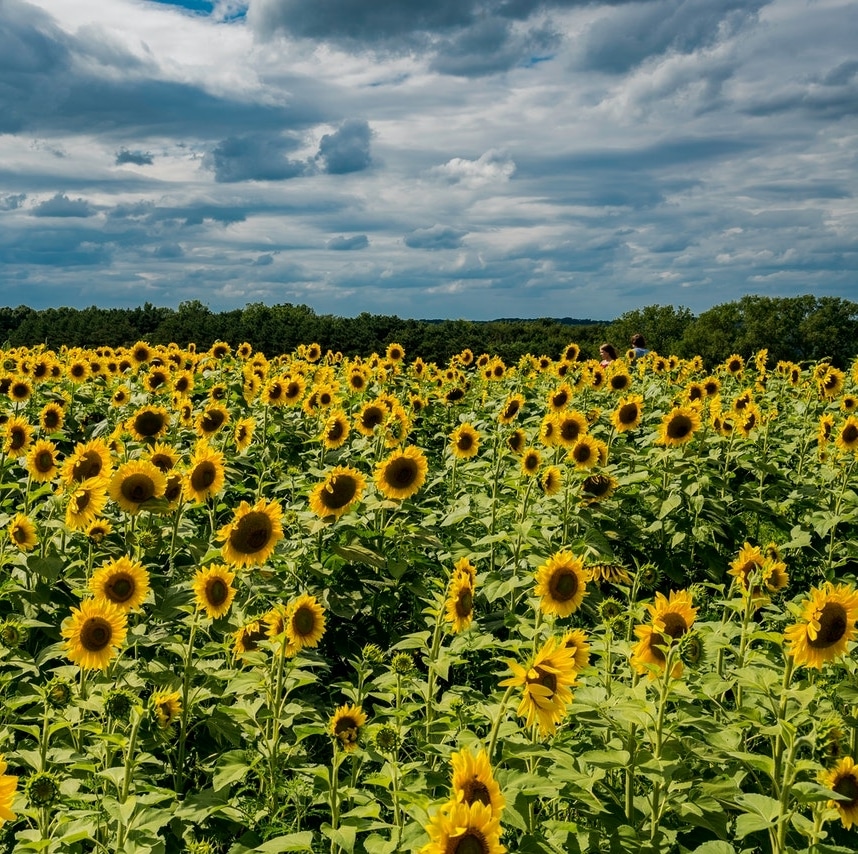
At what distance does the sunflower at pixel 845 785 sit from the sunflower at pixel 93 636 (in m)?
3.10

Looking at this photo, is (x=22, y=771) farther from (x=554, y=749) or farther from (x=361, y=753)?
(x=554, y=749)

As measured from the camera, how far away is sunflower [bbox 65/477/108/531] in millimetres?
5613

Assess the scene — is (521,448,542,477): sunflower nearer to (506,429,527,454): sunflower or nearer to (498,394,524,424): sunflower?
(506,429,527,454): sunflower

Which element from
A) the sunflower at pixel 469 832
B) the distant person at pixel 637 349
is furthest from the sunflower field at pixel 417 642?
the distant person at pixel 637 349

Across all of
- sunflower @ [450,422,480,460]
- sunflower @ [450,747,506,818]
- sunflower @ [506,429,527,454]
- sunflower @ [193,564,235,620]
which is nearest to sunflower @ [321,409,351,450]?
sunflower @ [450,422,480,460]

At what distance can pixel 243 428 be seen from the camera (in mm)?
7969

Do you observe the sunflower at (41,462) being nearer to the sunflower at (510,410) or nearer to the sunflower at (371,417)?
the sunflower at (371,417)

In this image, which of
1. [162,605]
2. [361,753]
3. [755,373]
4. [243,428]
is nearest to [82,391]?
[243,428]

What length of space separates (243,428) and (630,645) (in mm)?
5016

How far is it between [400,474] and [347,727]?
3208mm

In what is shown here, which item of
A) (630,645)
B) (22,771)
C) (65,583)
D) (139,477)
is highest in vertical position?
(139,477)

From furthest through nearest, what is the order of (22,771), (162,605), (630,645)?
(162,605) < (22,771) < (630,645)

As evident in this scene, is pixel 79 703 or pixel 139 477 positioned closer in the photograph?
pixel 79 703

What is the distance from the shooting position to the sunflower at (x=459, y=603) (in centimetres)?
397
